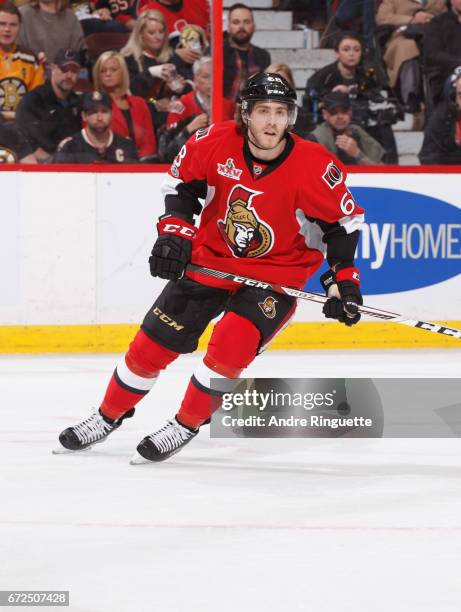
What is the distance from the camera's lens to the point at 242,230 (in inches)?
137

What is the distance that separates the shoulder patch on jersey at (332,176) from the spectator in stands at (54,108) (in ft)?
7.95

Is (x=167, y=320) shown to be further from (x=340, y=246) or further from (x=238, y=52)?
(x=238, y=52)

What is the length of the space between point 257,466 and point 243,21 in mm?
2942

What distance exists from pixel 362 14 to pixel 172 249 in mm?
2926

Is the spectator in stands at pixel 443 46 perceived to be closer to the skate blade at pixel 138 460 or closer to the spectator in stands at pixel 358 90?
the spectator in stands at pixel 358 90

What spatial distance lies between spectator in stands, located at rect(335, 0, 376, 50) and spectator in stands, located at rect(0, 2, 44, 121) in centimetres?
143

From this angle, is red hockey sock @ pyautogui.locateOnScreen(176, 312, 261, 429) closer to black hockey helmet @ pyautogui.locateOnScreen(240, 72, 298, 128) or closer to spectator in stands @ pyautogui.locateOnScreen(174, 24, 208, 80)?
black hockey helmet @ pyautogui.locateOnScreen(240, 72, 298, 128)

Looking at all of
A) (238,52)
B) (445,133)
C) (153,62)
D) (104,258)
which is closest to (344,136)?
(445,133)

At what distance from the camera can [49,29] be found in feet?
18.6

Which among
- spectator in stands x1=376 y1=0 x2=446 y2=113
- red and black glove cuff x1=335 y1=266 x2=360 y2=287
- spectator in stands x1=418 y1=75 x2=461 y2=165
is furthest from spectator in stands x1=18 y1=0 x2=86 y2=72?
red and black glove cuff x1=335 y1=266 x2=360 y2=287

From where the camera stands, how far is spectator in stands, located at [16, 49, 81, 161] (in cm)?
566

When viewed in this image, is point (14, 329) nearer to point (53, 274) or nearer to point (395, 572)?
point (53, 274)

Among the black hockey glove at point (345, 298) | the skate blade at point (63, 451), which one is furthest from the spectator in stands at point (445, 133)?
the skate blade at point (63, 451)

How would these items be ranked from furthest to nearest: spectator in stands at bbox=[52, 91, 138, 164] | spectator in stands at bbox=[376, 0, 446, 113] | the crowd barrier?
1. spectator in stands at bbox=[376, 0, 446, 113]
2. spectator in stands at bbox=[52, 91, 138, 164]
3. the crowd barrier
